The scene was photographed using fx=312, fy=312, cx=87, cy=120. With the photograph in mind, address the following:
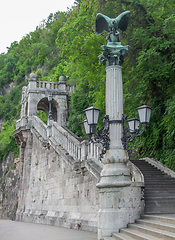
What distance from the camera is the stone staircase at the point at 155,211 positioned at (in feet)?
20.5

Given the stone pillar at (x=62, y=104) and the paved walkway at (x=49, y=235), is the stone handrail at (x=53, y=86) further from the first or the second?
the paved walkway at (x=49, y=235)

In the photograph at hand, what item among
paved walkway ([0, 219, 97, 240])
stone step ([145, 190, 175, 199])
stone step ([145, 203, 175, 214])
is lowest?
paved walkway ([0, 219, 97, 240])

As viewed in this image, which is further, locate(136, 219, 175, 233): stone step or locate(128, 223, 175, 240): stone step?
locate(136, 219, 175, 233): stone step

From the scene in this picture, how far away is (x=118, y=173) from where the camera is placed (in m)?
7.42

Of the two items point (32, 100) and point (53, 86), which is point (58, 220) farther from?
point (53, 86)

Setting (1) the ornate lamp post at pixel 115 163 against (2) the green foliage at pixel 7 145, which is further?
(2) the green foliage at pixel 7 145

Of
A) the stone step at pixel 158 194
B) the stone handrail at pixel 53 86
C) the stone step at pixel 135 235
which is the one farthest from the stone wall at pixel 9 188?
the stone step at pixel 135 235

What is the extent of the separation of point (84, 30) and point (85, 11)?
105 cm

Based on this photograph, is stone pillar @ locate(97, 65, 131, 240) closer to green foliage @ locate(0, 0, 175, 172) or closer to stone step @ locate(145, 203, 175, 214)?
stone step @ locate(145, 203, 175, 214)

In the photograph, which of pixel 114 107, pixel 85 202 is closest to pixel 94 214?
pixel 85 202

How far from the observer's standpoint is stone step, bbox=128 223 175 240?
5.74 metres

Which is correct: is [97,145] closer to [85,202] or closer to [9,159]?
[85,202]

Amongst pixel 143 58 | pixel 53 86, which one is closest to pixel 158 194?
pixel 143 58

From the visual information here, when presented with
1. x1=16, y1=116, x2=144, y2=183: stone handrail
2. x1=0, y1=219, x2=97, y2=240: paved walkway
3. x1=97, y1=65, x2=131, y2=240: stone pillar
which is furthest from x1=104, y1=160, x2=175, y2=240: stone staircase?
x1=0, y1=219, x2=97, y2=240: paved walkway
